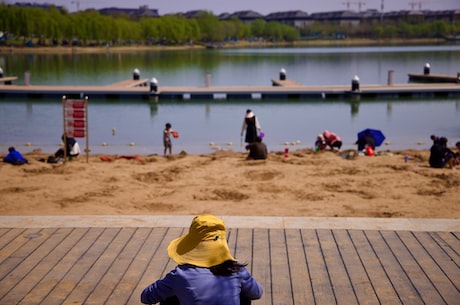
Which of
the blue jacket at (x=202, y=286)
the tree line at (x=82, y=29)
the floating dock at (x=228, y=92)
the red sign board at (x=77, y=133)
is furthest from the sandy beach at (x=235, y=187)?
the tree line at (x=82, y=29)

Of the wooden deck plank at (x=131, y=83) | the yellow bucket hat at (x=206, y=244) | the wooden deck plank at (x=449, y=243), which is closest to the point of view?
the yellow bucket hat at (x=206, y=244)

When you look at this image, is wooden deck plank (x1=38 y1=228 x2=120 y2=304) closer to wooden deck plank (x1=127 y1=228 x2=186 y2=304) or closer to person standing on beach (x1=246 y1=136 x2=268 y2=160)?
wooden deck plank (x1=127 y1=228 x2=186 y2=304)

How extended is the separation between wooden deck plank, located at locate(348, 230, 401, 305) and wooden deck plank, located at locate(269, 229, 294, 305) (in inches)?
23.7

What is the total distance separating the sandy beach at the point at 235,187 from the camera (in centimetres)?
1079

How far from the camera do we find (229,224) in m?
7.59

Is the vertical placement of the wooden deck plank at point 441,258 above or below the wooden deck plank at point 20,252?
below

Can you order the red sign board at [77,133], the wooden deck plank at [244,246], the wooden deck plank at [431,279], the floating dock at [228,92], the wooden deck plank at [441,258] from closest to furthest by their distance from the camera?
the wooden deck plank at [431,279]
the wooden deck plank at [441,258]
the wooden deck plank at [244,246]
the red sign board at [77,133]
the floating dock at [228,92]

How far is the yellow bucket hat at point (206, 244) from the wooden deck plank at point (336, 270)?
1753mm

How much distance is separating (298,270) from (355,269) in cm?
51

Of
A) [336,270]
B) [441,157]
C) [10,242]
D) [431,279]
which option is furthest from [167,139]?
[431,279]

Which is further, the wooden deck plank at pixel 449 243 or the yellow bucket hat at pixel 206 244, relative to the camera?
the wooden deck plank at pixel 449 243

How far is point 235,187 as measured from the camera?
1270 centimetres

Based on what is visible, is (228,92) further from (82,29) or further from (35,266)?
(82,29)

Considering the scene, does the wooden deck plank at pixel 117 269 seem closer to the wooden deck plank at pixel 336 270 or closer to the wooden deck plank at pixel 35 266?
the wooden deck plank at pixel 35 266
